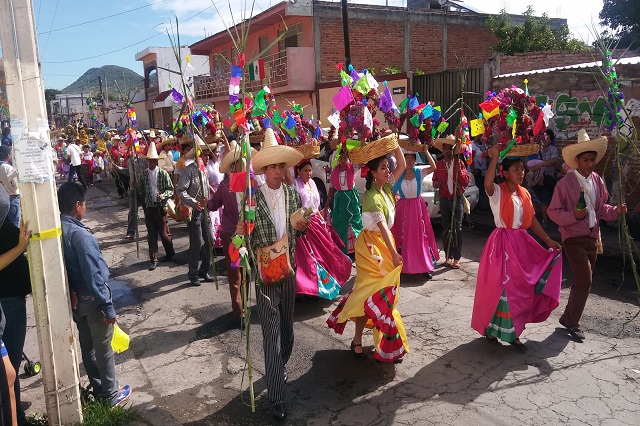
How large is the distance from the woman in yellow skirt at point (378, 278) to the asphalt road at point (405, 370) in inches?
13.6

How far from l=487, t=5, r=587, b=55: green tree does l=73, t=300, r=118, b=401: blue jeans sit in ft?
59.7

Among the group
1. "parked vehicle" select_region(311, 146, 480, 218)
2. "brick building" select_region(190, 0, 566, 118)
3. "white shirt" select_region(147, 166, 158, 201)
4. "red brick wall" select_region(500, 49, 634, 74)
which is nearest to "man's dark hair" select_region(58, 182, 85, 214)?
"white shirt" select_region(147, 166, 158, 201)

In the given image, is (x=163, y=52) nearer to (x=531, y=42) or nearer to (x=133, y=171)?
(x=531, y=42)

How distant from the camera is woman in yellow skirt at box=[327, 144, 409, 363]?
434 cm

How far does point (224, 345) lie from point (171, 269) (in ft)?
11.3

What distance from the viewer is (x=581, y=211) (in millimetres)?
4895

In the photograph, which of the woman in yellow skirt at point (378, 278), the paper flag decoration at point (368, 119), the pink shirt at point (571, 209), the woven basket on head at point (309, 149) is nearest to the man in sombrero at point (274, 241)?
the woman in yellow skirt at point (378, 278)

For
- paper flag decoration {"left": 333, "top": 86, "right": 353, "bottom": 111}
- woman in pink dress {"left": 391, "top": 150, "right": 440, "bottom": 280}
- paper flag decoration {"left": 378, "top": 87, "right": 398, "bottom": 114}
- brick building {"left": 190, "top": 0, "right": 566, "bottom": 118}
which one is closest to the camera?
paper flag decoration {"left": 333, "top": 86, "right": 353, "bottom": 111}

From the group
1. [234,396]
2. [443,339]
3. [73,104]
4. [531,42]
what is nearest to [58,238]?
[234,396]

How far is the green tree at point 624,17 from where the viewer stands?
61.7ft

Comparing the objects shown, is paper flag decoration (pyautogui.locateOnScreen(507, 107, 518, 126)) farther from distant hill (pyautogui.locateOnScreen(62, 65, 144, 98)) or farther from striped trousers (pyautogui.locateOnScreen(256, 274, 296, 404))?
distant hill (pyautogui.locateOnScreen(62, 65, 144, 98))

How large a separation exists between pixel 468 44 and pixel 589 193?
19.5 m

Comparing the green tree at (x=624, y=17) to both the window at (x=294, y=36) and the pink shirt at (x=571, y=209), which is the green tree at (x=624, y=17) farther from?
the pink shirt at (x=571, y=209)

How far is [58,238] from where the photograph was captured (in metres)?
3.47
